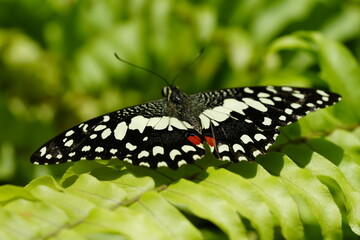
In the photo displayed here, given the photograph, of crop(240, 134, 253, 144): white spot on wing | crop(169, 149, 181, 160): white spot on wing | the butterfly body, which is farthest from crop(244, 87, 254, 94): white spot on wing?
crop(169, 149, 181, 160): white spot on wing

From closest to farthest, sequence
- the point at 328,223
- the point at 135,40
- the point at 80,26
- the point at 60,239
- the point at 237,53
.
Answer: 1. the point at 60,239
2. the point at 328,223
3. the point at 237,53
4. the point at 135,40
5. the point at 80,26

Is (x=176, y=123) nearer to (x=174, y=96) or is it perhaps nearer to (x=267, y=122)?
(x=174, y=96)

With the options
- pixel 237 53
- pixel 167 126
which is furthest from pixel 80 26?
pixel 167 126

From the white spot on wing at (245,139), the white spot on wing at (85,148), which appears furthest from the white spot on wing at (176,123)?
the white spot on wing at (85,148)

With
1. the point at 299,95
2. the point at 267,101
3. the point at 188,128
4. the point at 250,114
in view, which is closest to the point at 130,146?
the point at 188,128

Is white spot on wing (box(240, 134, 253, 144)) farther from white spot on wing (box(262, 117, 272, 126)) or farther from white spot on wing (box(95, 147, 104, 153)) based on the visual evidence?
white spot on wing (box(95, 147, 104, 153))

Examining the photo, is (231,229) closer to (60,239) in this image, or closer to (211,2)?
(60,239)

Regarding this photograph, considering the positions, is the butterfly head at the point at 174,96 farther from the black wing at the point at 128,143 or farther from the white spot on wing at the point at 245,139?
the white spot on wing at the point at 245,139
